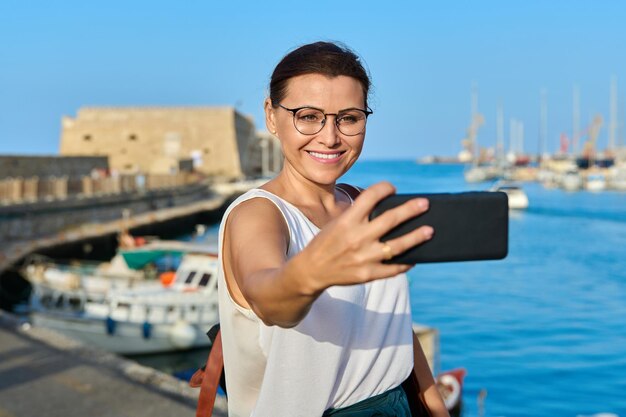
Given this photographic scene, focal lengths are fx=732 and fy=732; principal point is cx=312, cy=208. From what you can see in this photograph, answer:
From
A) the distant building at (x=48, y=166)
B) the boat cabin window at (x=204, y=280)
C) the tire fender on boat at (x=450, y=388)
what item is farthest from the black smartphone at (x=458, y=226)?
the distant building at (x=48, y=166)

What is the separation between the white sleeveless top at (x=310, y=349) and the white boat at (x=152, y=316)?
33.4 ft

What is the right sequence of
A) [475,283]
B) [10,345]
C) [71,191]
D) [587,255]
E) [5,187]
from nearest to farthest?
[10,345]
[5,187]
[475,283]
[71,191]
[587,255]

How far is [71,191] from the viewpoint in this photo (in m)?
24.2

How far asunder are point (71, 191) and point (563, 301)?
15.7 metres

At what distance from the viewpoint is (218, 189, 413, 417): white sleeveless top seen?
5.13 ft

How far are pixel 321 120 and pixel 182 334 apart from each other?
34.4ft

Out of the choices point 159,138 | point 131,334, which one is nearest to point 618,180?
point 159,138

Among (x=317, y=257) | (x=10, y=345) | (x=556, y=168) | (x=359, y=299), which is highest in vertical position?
(x=317, y=257)

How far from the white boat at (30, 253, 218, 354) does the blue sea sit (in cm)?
437

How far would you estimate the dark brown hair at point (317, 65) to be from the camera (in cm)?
163

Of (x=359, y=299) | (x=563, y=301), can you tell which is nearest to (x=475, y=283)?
(x=563, y=301)

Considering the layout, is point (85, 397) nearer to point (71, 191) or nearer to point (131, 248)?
point (131, 248)

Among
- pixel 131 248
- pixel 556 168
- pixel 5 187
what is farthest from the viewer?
pixel 556 168

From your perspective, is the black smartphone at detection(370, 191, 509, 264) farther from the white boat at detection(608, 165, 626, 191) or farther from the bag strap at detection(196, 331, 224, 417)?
the white boat at detection(608, 165, 626, 191)
